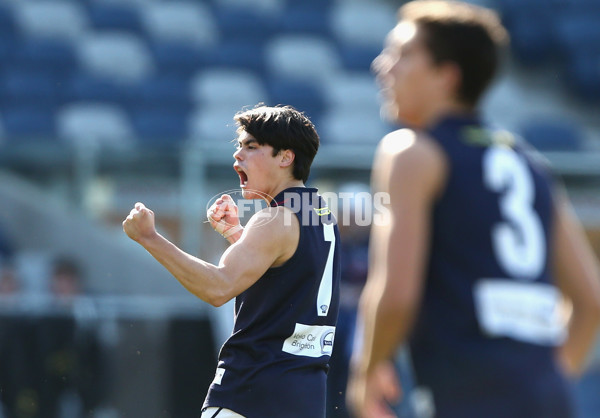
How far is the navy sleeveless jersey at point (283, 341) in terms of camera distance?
3389 mm

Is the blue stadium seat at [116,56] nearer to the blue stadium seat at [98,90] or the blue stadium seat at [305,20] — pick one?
the blue stadium seat at [98,90]

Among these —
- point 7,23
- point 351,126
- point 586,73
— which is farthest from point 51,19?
point 586,73

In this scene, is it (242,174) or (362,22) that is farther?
(362,22)

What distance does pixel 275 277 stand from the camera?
341cm

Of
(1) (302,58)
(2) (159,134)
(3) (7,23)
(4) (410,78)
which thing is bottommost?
(4) (410,78)

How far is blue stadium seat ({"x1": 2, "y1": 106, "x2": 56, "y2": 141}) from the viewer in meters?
10.8

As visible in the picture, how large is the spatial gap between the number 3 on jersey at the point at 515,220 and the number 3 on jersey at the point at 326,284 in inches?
45.2

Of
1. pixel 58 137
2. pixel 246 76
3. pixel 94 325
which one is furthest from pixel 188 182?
pixel 246 76

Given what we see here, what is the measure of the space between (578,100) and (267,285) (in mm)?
9813

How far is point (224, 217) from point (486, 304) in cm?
170

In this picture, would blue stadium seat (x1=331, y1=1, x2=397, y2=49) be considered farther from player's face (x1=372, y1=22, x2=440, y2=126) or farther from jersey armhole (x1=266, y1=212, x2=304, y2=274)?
player's face (x1=372, y1=22, x2=440, y2=126)

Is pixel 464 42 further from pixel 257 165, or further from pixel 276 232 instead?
pixel 257 165

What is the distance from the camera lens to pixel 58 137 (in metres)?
10.6

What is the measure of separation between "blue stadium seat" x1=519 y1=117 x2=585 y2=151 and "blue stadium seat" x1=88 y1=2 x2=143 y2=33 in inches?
209
